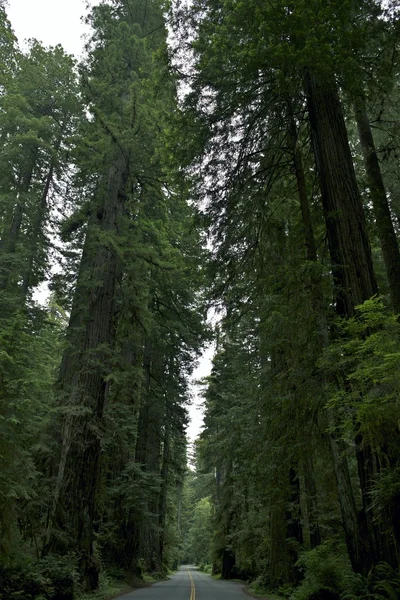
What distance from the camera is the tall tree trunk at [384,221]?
8.22 meters

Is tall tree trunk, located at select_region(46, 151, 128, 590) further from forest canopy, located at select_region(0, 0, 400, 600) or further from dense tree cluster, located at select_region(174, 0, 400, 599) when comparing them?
dense tree cluster, located at select_region(174, 0, 400, 599)

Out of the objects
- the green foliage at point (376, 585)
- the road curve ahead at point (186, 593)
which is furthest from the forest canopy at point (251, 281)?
the road curve ahead at point (186, 593)

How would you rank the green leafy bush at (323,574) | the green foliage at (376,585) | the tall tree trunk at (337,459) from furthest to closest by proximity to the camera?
the green leafy bush at (323,574) → the tall tree trunk at (337,459) → the green foliage at (376,585)

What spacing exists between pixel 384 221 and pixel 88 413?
24.8 feet

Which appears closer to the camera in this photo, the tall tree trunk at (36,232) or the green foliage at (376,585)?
the green foliage at (376,585)

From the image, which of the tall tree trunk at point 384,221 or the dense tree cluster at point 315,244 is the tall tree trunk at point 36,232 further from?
the tall tree trunk at point 384,221

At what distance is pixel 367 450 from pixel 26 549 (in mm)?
7592

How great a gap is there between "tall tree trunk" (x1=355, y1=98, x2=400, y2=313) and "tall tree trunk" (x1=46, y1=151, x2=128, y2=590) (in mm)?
6199

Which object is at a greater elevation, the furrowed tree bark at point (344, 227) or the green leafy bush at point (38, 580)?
the furrowed tree bark at point (344, 227)

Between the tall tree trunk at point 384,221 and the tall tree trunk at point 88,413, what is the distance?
20.3 feet

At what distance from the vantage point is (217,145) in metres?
8.38

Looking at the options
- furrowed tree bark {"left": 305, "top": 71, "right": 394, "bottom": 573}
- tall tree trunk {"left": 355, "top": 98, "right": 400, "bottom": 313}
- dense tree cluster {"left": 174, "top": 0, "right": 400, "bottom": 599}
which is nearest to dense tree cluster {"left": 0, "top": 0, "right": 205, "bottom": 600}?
dense tree cluster {"left": 174, "top": 0, "right": 400, "bottom": 599}

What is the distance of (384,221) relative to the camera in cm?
841

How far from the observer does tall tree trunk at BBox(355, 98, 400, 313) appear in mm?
8219
